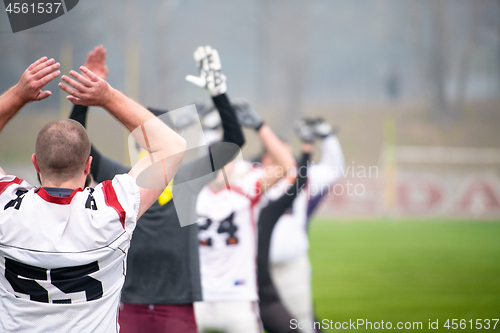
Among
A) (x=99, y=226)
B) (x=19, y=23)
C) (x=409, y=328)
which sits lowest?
(x=409, y=328)

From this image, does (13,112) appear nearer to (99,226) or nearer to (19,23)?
(99,226)

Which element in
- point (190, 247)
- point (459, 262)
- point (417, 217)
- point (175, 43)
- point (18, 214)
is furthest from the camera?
point (175, 43)

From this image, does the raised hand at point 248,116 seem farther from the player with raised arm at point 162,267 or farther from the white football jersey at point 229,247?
the player with raised arm at point 162,267

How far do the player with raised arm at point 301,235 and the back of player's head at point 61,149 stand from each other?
8.24ft

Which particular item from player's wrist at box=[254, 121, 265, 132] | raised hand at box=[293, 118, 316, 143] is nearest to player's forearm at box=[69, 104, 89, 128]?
player's wrist at box=[254, 121, 265, 132]

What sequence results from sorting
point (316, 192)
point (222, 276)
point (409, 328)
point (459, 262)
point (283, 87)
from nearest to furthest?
point (222, 276) → point (316, 192) → point (409, 328) → point (459, 262) → point (283, 87)

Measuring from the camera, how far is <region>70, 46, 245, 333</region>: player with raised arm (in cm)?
256

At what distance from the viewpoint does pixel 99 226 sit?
1.51 m

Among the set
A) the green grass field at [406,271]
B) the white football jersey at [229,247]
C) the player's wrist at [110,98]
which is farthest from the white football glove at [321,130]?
the player's wrist at [110,98]

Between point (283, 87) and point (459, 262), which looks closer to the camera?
point (459, 262)

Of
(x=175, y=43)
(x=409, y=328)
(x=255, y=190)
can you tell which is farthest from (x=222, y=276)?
(x=175, y=43)

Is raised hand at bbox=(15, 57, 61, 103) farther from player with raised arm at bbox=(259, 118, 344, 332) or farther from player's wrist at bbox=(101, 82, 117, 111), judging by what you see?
player with raised arm at bbox=(259, 118, 344, 332)

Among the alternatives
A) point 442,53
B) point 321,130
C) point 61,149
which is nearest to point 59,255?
point 61,149

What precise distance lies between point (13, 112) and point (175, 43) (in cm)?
1997
